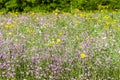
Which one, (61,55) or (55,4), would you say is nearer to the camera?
(61,55)

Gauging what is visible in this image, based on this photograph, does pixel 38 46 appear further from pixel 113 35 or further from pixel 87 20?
pixel 87 20

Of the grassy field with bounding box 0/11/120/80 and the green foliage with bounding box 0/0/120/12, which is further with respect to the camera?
the green foliage with bounding box 0/0/120/12

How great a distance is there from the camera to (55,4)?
40.7 ft

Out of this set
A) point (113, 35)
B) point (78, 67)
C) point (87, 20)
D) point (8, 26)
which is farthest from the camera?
point (87, 20)

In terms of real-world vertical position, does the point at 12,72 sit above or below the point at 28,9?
above

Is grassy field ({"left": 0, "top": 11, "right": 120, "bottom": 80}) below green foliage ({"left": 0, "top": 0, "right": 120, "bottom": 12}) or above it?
above

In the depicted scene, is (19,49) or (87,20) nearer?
(19,49)

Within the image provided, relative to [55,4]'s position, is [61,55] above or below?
above

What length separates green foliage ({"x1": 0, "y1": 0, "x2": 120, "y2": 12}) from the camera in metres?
12.2

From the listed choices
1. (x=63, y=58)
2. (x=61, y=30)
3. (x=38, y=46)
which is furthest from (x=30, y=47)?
(x=61, y=30)

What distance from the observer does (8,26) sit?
788 cm

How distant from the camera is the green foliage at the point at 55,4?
479 inches

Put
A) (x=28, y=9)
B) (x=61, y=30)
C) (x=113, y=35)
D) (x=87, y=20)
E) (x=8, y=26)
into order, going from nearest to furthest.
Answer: (x=113, y=35)
(x=61, y=30)
(x=8, y=26)
(x=87, y=20)
(x=28, y=9)

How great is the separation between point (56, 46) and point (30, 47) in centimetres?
40
